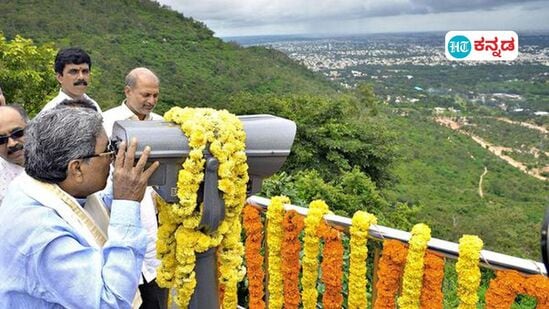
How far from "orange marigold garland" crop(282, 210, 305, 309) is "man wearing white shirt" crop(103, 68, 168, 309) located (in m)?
0.62

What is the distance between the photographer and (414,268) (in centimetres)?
234

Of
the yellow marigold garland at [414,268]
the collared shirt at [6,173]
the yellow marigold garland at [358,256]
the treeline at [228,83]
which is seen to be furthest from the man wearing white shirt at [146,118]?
the treeline at [228,83]

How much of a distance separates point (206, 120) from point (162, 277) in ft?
2.22

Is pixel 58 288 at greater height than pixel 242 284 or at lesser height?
greater

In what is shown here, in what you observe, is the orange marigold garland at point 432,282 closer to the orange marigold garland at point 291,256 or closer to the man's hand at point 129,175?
the orange marigold garland at point 291,256

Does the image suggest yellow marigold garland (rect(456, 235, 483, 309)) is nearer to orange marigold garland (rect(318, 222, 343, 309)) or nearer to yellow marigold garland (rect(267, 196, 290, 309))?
orange marigold garland (rect(318, 222, 343, 309))

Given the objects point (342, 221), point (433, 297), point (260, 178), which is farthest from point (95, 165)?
point (433, 297)

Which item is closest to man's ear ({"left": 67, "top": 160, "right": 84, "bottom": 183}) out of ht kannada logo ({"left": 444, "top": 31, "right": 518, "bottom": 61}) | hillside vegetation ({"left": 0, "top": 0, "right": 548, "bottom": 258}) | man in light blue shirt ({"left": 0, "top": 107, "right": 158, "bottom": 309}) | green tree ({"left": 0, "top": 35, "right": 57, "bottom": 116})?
man in light blue shirt ({"left": 0, "top": 107, "right": 158, "bottom": 309})

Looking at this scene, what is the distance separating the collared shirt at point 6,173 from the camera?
8.48 ft

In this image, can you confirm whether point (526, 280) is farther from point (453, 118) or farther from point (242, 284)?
point (453, 118)

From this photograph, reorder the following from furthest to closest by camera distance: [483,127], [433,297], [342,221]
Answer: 1. [483,127]
2. [342,221]
3. [433,297]

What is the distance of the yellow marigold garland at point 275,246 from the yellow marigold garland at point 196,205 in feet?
1.91

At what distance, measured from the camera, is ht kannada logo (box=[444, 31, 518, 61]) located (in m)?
8.55

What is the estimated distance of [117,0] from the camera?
4603cm
